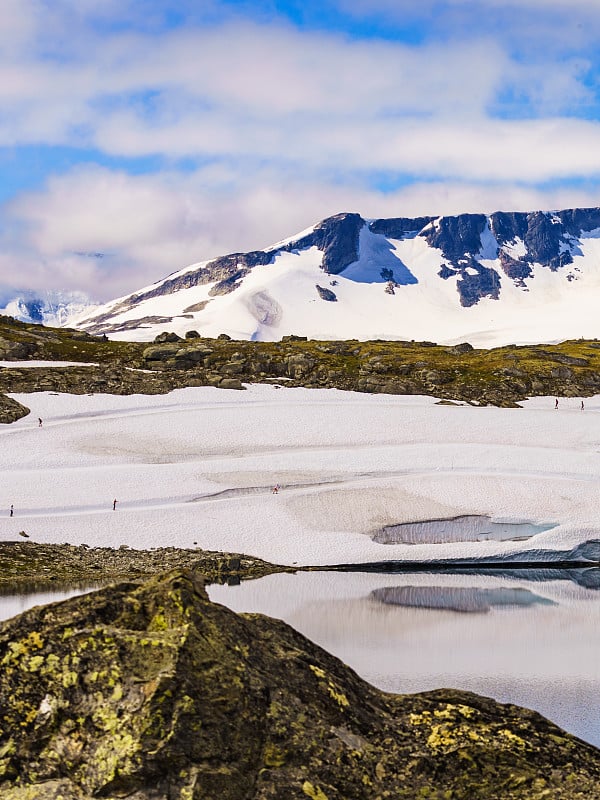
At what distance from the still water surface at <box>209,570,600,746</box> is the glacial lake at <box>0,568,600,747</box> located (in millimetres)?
69

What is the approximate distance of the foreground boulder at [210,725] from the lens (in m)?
12.0

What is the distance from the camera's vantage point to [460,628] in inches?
1788

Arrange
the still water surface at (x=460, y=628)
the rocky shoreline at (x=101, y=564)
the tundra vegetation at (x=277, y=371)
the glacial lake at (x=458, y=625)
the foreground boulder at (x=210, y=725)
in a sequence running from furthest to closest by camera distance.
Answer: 1. the tundra vegetation at (x=277, y=371)
2. the rocky shoreline at (x=101, y=564)
3. the glacial lake at (x=458, y=625)
4. the still water surface at (x=460, y=628)
5. the foreground boulder at (x=210, y=725)

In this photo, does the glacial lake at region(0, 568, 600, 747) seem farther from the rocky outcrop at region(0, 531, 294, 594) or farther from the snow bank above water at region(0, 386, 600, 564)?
the snow bank above water at region(0, 386, 600, 564)

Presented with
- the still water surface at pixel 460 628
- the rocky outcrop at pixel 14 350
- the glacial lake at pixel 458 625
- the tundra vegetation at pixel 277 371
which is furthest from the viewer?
the rocky outcrop at pixel 14 350

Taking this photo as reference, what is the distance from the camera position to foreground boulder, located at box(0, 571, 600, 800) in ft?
39.5

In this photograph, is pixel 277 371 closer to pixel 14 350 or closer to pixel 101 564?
pixel 14 350

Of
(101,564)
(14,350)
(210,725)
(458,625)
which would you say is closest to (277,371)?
(14,350)

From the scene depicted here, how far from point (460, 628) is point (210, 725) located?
117 ft

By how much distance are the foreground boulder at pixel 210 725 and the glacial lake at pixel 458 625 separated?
15451 millimetres

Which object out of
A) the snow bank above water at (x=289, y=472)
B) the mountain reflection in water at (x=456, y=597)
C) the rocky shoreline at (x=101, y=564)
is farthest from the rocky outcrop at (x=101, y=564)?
the mountain reflection in water at (x=456, y=597)

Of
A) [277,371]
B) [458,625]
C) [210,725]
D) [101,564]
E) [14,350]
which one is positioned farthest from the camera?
[277,371]

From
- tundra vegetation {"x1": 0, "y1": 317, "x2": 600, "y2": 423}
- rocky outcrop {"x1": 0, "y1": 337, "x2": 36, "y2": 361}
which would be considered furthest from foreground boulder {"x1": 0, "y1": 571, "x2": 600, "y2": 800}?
rocky outcrop {"x1": 0, "y1": 337, "x2": 36, "y2": 361}

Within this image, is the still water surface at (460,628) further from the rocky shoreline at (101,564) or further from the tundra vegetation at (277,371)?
the tundra vegetation at (277,371)
